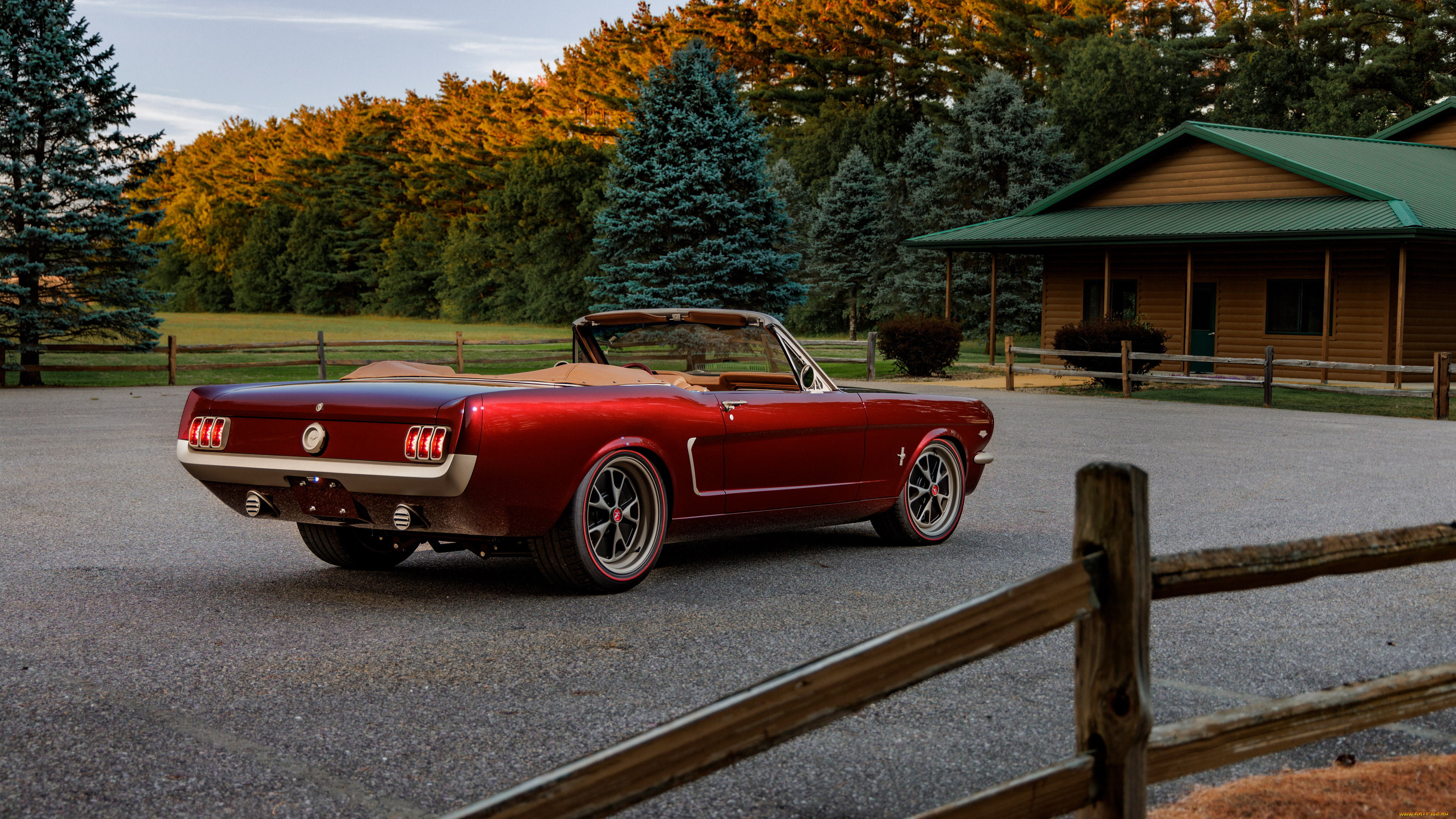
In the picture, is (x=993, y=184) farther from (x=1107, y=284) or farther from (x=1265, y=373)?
(x=1265, y=373)

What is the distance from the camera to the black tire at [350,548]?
7.15 m

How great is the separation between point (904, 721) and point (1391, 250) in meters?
25.5

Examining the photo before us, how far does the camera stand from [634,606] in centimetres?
618

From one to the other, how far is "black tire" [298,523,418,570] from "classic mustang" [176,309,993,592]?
11mm

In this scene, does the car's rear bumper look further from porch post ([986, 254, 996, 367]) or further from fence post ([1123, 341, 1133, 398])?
porch post ([986, 254, 996, 367])

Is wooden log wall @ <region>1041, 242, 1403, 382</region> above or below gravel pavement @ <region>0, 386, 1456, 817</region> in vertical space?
above

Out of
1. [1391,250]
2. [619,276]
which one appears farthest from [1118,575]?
[619,276]

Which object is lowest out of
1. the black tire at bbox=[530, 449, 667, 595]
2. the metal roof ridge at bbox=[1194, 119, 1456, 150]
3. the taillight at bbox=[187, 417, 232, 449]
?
the black tire at bbox=[530, 449, 667, 595]

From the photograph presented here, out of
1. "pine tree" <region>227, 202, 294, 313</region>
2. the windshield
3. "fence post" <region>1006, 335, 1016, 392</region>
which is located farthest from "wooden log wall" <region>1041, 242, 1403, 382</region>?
"pine tree" <region>227, 202, 294, 313</region>

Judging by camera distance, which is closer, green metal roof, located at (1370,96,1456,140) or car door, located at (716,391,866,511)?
car door, located at (716,391,866,511)

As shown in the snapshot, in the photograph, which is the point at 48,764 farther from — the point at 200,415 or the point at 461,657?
the point at 200,415

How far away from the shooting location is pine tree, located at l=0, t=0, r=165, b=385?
26422 millimetres

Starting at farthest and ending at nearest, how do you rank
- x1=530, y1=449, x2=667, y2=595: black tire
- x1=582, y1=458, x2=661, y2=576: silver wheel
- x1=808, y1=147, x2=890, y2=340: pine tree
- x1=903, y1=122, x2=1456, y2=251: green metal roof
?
x1=808, y1=147, x2=890, y2=340: pine tree, x1=903, y1=122, x2=1456, y2=251: green metal roof, x1=582, y1=458, x2=661, y2=576: silver wheel, x1=530, y1=449, x2=667, y2=595: black tire

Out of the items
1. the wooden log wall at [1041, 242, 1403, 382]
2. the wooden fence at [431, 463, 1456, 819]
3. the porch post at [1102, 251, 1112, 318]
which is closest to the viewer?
the wooden fence at [431, 463, 1456, 819]
